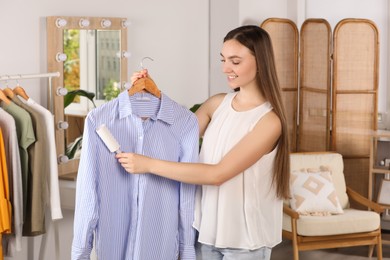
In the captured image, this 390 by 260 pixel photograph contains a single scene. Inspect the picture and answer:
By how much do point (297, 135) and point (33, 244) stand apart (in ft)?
8.74

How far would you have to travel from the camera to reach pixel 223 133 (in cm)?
256

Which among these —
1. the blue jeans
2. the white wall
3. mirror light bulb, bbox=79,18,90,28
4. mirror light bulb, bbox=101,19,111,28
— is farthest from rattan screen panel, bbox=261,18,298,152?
the blue jeans

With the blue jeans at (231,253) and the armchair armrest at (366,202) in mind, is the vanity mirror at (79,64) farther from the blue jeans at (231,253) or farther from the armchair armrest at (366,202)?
the armchair armrest at (366,202)

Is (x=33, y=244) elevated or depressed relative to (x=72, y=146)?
depressed

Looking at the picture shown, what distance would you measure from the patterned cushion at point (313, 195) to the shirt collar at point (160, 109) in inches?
105

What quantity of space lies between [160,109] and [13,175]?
44.2 inches

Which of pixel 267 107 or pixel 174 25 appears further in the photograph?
pixel 174 25

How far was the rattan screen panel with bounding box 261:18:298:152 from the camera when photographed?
18.7 ft

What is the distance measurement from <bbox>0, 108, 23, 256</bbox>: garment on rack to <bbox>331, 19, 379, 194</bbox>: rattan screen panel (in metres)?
3.01

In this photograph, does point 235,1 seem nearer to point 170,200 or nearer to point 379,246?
point 379,246

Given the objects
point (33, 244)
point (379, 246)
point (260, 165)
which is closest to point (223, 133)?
point (260, 165)

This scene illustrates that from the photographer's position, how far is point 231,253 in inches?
101

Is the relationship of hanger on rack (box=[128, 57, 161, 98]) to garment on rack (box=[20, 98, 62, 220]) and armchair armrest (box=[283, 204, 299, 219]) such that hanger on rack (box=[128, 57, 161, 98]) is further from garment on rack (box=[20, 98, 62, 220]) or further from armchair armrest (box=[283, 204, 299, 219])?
armchair armrest (box=[283, 204, 299, 219])

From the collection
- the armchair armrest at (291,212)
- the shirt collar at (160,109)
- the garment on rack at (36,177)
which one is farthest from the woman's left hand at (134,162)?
the armchair armrest at (291,212)
